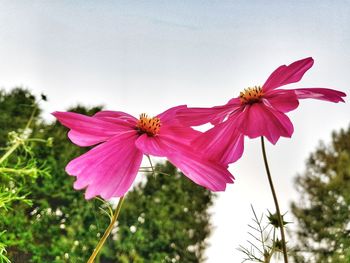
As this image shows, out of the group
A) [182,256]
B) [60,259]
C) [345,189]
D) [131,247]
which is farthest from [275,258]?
[345,189]

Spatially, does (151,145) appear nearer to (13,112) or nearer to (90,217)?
(90,217)

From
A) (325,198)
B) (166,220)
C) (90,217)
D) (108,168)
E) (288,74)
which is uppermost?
(325,198)

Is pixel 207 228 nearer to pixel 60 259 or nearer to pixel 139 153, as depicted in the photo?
pixel 60 259

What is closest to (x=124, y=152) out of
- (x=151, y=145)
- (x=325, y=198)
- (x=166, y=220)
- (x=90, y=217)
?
(x=151, y=145)

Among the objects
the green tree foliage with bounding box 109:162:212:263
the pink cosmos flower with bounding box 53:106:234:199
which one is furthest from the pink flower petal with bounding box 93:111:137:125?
the green tree foliage with bounding box 109:162:212:263

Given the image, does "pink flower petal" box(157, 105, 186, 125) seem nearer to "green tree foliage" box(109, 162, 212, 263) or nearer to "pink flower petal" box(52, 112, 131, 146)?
"pink flower petal" box(52, 112, 131, 146)
